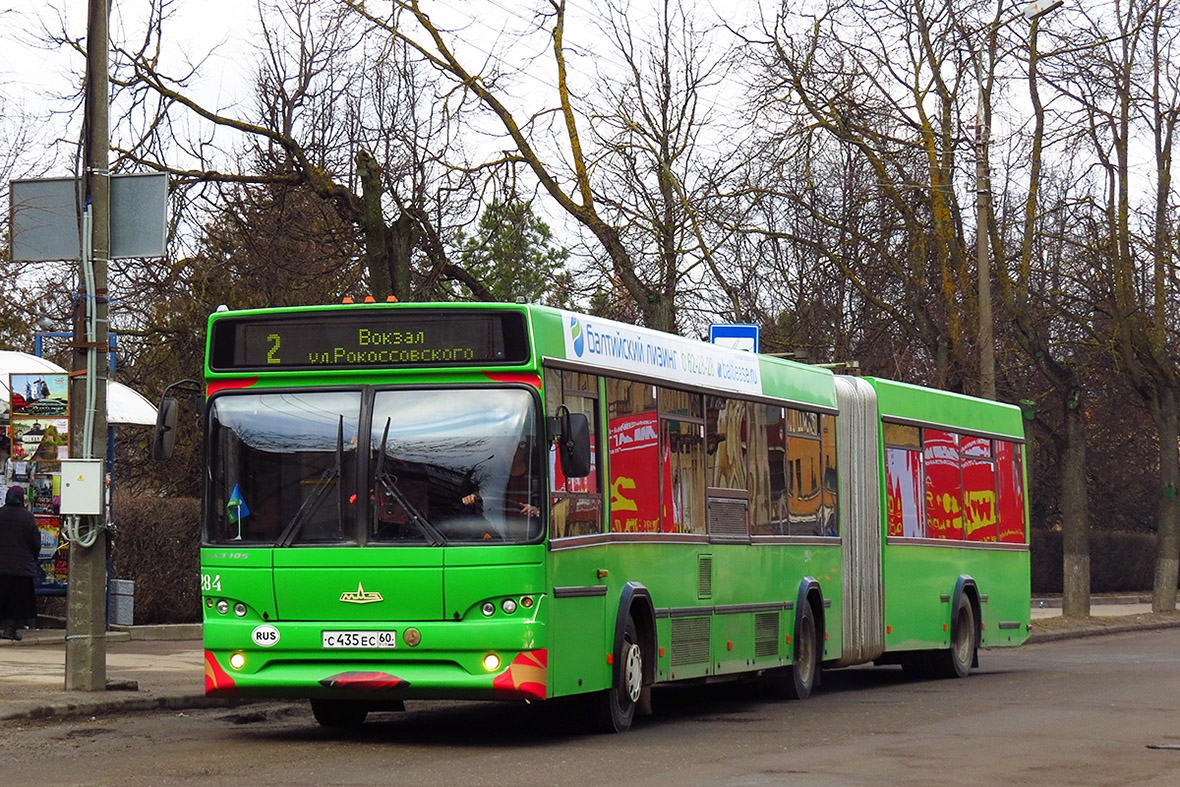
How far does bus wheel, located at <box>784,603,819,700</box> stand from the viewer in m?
16.0

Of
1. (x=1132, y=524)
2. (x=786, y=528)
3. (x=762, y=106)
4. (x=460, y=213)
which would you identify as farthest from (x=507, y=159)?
(x=1132, y=524)

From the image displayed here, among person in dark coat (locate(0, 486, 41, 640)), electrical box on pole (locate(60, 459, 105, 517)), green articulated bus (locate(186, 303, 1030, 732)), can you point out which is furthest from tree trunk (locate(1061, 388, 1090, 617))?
electrical box on pole (locate(60, 459, 105, 517))

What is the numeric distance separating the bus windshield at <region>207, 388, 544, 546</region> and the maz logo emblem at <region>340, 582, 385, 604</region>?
30cm

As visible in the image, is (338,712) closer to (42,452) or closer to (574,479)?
(574,479)

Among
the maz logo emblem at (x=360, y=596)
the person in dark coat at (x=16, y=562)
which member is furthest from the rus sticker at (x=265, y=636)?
the person in dark coat at (x=16, y=562)

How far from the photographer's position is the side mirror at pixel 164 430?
12.1m


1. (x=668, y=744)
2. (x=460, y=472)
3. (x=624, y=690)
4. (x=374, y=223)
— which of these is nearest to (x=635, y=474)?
(x=624, y=690)

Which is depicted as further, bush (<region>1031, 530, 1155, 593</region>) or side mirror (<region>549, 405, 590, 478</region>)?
bush (<region>1031, 530, 1155, 593</region>)

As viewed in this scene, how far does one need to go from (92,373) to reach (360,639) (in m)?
3.98

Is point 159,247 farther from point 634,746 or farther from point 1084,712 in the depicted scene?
point 1084,712

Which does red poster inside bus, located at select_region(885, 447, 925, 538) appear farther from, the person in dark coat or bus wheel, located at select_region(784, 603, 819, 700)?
the person in dark coat

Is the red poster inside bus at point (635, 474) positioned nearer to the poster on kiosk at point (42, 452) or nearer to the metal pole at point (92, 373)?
the metal pole at point (92, 373)

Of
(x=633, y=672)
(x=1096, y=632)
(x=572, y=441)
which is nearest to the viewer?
(x=572, y=441)

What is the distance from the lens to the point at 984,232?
2645 centimetres
